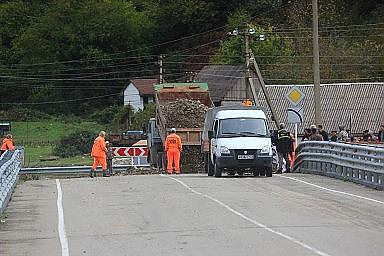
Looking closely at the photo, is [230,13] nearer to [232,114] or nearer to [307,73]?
[307,73]

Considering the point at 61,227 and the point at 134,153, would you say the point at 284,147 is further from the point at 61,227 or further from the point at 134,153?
the point at 61,227

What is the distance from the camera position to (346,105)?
64.9 metres

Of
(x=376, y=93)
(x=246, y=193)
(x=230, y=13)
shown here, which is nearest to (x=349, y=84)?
(x=376, y=93)

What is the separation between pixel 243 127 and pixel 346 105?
121 feet

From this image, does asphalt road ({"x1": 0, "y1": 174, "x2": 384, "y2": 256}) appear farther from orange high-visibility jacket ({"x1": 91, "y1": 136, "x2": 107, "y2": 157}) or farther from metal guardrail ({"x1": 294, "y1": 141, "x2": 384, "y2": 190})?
orange high-visibility jacket ({"x1": 91, "y1": 136, "x2": 107, "y2": 157})

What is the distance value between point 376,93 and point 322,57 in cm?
757

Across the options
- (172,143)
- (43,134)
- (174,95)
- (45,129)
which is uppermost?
(174,95)

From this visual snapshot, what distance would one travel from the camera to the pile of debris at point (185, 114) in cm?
3797

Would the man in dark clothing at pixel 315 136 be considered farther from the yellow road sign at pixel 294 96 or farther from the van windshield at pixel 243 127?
the van windshield at pixel 243 127

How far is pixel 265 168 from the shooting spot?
93.5 ft

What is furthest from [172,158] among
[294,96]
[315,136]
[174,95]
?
[174,95]

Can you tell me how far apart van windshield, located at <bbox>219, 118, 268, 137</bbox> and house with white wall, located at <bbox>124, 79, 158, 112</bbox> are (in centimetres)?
5701

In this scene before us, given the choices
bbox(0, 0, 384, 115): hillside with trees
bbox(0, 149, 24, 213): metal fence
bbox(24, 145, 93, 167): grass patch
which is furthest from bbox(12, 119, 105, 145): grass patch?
bbox(0, 149, 24, 213): metal fence

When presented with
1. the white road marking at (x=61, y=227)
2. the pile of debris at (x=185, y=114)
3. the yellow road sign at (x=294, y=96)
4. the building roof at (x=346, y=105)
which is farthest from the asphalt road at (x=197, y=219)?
the building roof at (x=346, y=105)
